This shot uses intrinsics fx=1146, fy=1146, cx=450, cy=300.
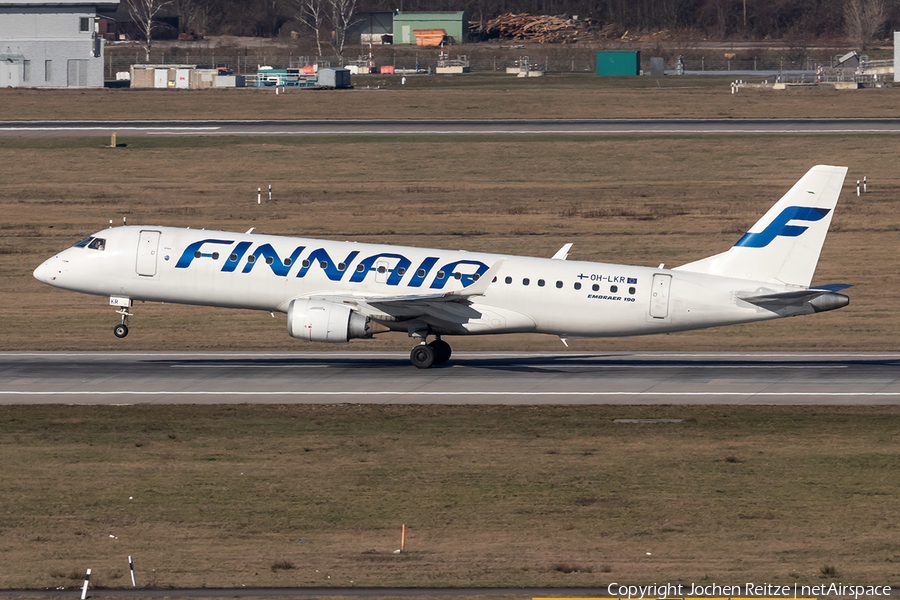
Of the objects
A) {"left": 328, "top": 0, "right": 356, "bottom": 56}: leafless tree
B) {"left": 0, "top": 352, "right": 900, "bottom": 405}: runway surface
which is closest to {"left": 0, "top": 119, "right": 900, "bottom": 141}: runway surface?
{"left": 0, "top": 352, "right": 900, "bottom": 405}: runway surface

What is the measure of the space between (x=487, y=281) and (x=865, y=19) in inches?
5753

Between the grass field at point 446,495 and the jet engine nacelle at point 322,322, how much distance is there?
4532 millimetres

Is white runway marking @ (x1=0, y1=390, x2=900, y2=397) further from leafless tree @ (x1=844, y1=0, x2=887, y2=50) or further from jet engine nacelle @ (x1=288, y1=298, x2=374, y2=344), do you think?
leafless tree @ (x1=844, y1=0, x2=887, y2=50)

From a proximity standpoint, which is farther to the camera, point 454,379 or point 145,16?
point 145,16

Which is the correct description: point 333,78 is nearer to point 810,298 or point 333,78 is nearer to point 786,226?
point 786,226

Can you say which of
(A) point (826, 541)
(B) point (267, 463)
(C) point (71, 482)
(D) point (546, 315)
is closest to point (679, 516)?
(A) point (826, 541)

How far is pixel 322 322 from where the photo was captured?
3928cm

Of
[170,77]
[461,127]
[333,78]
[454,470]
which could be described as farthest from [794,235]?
[170,77]

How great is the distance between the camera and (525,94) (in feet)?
370

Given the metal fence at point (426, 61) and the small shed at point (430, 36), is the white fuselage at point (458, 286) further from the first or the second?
the small shed at point (430, 36)

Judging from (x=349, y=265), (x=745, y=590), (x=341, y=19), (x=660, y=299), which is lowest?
(x=745, y=590)

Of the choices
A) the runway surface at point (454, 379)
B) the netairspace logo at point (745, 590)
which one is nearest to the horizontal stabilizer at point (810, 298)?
the runway surface at point (454, 379)

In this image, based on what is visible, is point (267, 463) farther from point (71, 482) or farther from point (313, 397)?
point (313, 397)

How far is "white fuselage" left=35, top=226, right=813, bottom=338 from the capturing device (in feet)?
134
